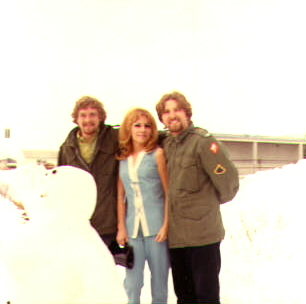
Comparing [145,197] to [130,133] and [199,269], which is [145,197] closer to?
[130,133]

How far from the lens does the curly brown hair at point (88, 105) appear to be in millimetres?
2168

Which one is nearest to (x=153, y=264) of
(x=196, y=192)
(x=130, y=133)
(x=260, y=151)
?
(x=196, y=192)

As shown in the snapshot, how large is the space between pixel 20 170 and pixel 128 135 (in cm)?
58

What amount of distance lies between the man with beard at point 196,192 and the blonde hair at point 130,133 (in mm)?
78

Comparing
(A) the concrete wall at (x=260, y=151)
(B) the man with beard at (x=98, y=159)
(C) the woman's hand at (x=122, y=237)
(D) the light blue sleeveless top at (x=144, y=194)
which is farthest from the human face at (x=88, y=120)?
(A) the concrete wall at (x=260, y=151)

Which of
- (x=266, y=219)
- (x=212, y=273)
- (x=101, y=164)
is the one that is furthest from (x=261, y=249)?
(x=101, y=164)

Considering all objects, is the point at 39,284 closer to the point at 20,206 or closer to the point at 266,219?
the point at 20,206

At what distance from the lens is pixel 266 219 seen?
4793 mm

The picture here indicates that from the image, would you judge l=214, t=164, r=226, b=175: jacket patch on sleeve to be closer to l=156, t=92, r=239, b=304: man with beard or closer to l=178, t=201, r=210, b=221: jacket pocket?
l=156, t=92, r=239, b=304: man with beard

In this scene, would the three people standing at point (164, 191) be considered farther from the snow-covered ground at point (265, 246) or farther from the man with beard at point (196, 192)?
the snow-covered ground at point (265, 246)

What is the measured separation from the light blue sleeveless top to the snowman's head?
1.17 feet

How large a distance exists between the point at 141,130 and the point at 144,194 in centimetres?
34

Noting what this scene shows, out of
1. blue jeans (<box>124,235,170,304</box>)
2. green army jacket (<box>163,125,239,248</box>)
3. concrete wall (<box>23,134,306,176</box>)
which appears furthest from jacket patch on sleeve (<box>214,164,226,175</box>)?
concrete wall (<box>23,134,306,176</box>)

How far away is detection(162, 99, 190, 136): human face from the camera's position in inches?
79.0
